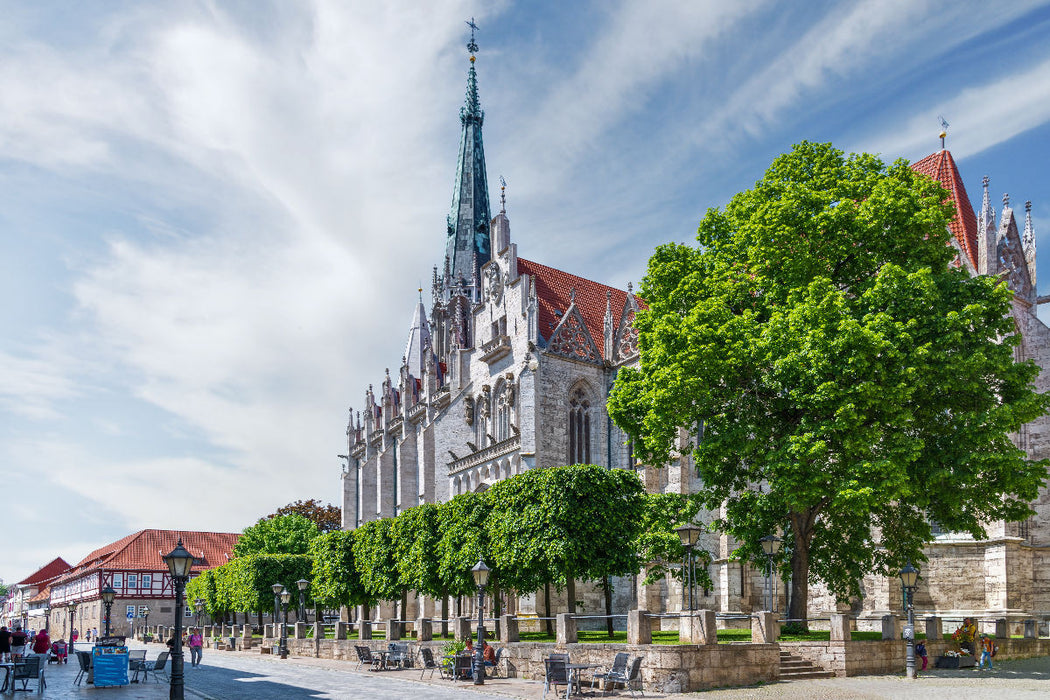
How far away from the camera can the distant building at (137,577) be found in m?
81.4

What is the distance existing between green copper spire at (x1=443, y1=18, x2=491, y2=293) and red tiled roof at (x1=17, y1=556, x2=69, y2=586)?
94.2 metres

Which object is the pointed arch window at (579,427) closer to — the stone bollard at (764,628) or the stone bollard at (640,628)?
the stone bollard at (764,628)

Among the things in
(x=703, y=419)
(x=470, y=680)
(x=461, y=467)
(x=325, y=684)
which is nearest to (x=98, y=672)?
A: (x=325, y=684)

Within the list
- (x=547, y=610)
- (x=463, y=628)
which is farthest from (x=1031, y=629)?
(x=547, y=610)

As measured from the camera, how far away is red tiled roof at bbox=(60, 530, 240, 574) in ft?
273

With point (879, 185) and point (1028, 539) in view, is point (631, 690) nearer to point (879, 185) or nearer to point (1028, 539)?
point (879, 185)

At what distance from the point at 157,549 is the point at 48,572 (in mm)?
58796

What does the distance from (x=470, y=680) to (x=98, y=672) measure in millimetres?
9306

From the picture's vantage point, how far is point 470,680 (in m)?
24.8

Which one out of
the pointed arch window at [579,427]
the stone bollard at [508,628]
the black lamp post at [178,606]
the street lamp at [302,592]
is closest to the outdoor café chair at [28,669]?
the black lamp post at [178,606]

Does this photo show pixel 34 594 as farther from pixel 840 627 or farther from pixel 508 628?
pixel 840 627

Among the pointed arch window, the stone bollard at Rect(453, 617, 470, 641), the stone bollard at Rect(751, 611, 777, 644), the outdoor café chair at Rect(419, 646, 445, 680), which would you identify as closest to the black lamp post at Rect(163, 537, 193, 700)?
the outdoor café chair at Rect(419, 646, 445, 680)

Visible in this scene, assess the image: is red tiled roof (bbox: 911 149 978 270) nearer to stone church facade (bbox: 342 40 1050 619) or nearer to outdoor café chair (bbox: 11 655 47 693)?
stone church facade (bbox: 342 40 1050 619)

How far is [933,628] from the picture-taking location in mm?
25453
